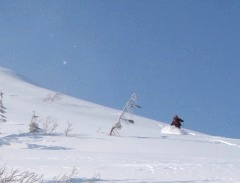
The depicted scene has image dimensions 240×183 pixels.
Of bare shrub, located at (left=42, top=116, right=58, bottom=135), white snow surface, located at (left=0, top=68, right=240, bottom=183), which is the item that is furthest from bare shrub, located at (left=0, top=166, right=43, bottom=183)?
bare shrub, located at (left=42, top=116, right=58, bottom=135)

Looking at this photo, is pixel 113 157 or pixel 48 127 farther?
pixel 48 127

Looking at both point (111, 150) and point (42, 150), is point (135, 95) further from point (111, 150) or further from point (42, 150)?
point (42, 150)

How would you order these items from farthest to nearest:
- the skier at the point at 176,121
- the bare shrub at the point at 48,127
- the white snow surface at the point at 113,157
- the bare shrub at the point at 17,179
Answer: the skier at the point at 176,121
the bare shrub at the point at 48,127
the white snow surface at the point at 113,157
the bare shrub at the point at 17,179

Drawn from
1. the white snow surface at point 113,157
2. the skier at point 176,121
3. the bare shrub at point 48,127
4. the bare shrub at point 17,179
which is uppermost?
the skier at point 176,121

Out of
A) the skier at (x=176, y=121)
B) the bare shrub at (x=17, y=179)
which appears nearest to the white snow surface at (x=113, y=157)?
the skier at (x=176, y=121)

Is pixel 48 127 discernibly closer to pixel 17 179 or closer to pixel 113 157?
pixel 113 157

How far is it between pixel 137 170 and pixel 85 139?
785 cm

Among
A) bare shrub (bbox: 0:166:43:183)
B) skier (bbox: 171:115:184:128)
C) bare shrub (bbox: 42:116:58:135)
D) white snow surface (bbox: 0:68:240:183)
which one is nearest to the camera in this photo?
bare shrub (bbox: 0:166:43:183)

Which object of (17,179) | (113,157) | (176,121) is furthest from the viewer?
(176,121)

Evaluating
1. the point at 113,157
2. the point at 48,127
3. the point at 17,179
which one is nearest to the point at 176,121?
the point at 48,127

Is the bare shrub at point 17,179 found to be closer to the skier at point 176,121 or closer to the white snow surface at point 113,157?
the white snow surface at point 113,157

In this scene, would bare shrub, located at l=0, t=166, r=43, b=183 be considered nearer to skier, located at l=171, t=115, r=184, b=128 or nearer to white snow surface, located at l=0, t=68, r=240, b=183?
white snow surface, located at l=0, t=68, r=240, b=183

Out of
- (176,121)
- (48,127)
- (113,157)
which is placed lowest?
(113,157)

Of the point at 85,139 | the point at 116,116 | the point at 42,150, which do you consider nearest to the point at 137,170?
the point at 42,150
